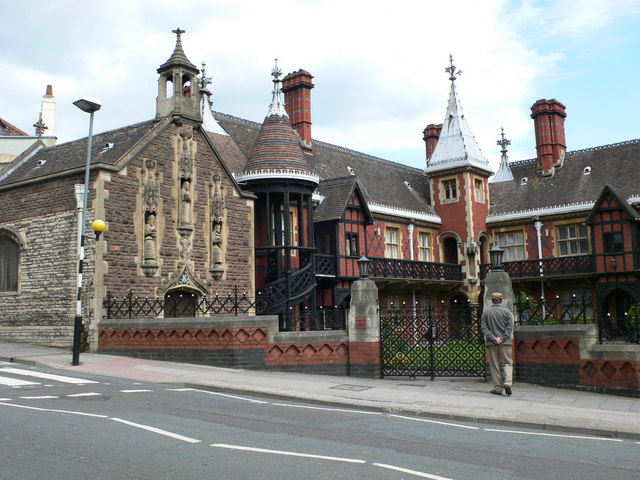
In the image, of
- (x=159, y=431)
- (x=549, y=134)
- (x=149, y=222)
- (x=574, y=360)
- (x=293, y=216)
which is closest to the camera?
(x=159, y=431)

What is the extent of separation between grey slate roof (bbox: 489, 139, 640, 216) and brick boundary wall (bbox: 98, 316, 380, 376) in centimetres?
2315

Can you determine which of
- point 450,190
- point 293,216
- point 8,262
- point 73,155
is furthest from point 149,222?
point 450,190

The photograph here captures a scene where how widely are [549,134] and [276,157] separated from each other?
20.5m

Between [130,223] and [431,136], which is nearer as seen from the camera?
[130,223]

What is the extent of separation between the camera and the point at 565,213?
36344 mm

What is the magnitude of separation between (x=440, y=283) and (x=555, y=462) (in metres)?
29.2

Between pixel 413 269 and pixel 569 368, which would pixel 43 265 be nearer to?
pixel 569 368

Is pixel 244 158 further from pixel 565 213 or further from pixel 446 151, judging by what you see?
pixel 565 213

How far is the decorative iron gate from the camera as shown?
1570 centimetres

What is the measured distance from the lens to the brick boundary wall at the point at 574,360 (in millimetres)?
13508

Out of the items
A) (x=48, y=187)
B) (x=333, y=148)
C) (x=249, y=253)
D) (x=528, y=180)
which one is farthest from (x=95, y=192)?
(x=528, y=180)

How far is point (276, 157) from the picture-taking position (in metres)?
26.6

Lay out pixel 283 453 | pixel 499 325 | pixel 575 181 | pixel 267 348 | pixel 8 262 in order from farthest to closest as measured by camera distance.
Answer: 1. pixel 575 181
2. pixel 8 262
3. pixel 267 348
4. pixel 499 325
5. pixel 283 453

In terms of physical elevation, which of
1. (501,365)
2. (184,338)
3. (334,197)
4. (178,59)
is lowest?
(501,365)
